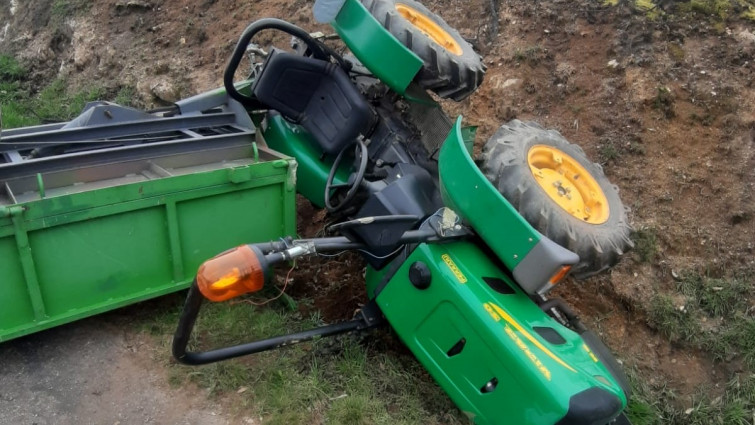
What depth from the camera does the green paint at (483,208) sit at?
2.50 metres

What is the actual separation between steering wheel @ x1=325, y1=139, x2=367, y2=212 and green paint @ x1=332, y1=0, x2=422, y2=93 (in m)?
0.43

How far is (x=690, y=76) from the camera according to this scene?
4.60 m

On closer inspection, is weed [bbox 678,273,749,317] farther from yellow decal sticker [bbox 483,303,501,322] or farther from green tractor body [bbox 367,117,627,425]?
yellow decal sticker [bbox 483,303,501,322]

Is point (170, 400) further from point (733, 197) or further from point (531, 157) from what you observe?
point (733, 197)

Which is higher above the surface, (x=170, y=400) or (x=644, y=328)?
(x=170, y=400)

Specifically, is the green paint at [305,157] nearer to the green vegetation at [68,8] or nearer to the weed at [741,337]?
the weed at [741,337]

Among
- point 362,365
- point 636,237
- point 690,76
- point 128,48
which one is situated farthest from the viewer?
point 128,48

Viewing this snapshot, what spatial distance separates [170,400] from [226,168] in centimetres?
125

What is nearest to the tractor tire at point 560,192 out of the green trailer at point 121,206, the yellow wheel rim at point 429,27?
the yellow wheel rim at point 429,27

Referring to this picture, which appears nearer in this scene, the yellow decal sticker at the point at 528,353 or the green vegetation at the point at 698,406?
the yellow decal sticker at the point at 528,353

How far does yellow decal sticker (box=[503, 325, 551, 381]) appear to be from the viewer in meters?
2.44

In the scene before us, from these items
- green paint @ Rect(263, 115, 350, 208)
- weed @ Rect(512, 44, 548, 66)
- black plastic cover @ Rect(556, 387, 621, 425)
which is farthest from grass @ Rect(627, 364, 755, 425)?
weed @ Rect(512, 44, 548, 66)

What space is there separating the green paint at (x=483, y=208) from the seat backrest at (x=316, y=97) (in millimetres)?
1083

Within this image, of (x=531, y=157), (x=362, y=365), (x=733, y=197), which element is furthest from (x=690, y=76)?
(x=362, y=365)
